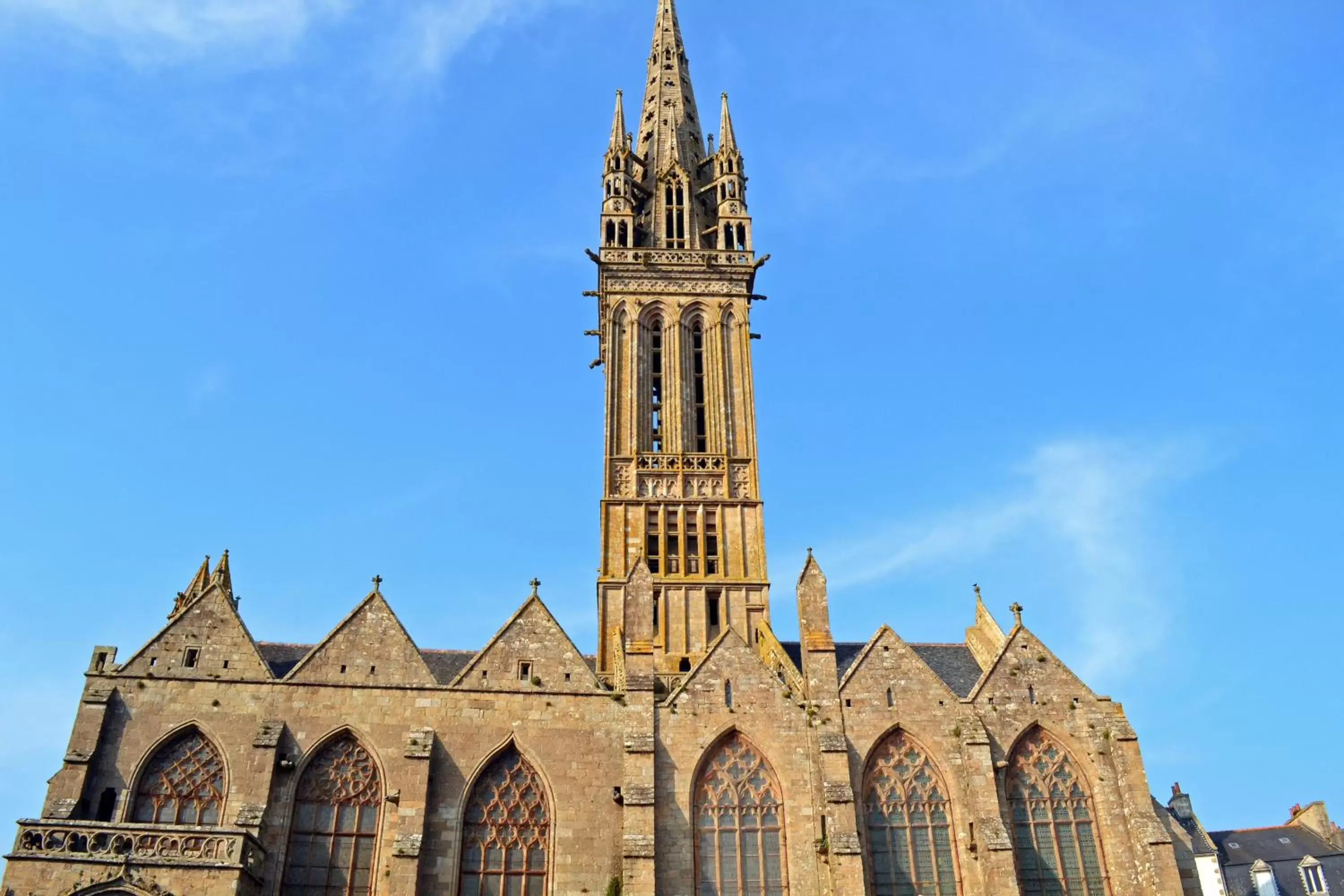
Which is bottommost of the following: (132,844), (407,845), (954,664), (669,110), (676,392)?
(132,844)

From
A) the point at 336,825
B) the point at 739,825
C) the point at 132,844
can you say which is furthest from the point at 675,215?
the point at 132,844

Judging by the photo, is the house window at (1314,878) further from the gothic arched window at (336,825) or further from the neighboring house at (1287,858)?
the gothic arched window at (336,825)

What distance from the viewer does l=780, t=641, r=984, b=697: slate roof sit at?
31.7 metres

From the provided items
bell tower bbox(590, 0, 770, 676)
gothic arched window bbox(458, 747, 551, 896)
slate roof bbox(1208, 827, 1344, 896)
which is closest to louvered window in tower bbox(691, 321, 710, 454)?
bell tower bbox(590, 0, 770, 676)

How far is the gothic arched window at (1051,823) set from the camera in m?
26.9

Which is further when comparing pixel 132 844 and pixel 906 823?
pixel 906 823

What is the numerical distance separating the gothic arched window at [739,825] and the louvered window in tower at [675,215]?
924 inches

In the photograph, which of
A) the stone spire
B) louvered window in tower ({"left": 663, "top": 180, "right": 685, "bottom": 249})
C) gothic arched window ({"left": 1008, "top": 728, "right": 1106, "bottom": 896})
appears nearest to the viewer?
gothic arched window ({"left": 1008, "top": 728, "right": 1106, "bottom": 896})

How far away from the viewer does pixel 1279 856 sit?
42531 mm

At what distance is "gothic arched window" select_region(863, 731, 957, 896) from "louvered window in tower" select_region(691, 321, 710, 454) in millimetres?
15291

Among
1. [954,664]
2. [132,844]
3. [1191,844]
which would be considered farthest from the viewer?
[1191,844]

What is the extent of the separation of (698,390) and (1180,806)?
87.6 ft

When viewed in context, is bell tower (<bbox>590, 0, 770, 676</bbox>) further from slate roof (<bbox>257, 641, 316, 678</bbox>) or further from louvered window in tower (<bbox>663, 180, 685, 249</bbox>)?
slate roof (<bbox>257, 641, 316, 678</bbox>)

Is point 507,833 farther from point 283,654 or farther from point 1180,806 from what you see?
point 1180,806
